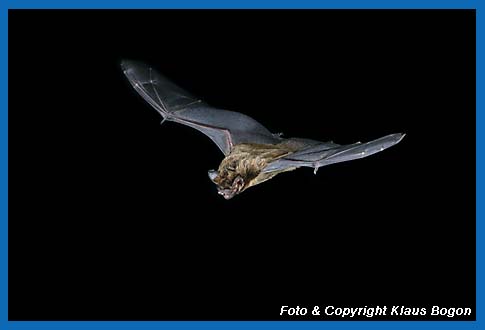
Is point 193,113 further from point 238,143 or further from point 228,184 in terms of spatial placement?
point 228,184

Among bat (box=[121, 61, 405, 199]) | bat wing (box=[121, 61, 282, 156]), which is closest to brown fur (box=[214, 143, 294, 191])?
bat (box=[121, 61, 405, 199])

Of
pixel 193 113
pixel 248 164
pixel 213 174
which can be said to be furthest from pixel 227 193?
pixel 193 113

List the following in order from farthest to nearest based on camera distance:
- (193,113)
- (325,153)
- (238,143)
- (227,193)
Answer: (193,113) < (238,143) < (227,193) < (325,153)

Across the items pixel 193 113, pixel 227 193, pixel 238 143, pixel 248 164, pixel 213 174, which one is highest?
pixel 193 113

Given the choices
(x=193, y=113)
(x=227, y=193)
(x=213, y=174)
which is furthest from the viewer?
(x=193, y=113)

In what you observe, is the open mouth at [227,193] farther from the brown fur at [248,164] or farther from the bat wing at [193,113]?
the bat wing at [193,113]

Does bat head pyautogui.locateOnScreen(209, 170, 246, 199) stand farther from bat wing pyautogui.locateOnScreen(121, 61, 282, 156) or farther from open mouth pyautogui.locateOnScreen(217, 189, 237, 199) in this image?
bat wing pyautogui.locateOnScreen(121, 61, 282, 156)

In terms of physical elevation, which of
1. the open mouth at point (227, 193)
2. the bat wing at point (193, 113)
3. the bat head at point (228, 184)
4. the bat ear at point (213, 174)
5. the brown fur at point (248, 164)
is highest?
the bat wing at point (193, 113)

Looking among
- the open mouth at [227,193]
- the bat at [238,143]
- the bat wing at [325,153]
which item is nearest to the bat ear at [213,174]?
the bat at [238,143]
